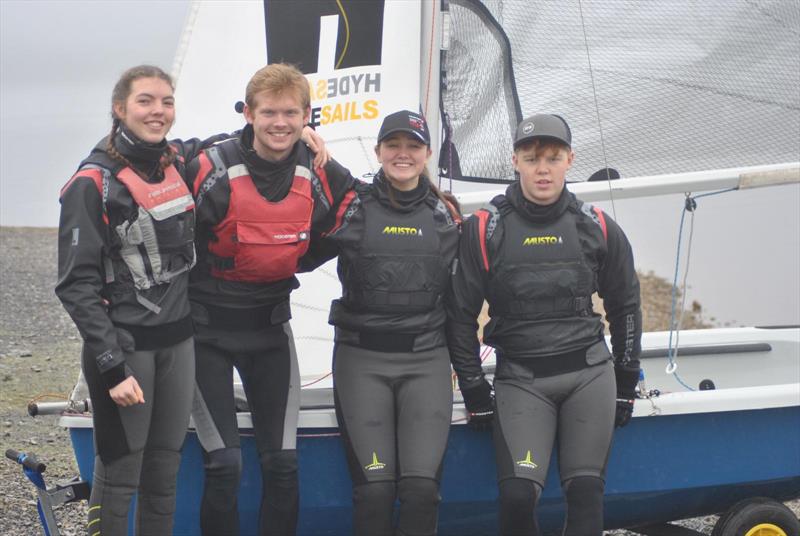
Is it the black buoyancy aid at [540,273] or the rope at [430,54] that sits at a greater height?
the rope at [430,54]

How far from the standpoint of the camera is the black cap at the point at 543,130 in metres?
3.29

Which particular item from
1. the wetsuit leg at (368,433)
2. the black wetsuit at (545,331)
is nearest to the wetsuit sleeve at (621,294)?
the black wetsuit at (545,331)

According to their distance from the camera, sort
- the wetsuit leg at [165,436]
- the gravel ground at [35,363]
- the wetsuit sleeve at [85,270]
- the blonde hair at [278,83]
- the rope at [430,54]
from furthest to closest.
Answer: the gravel ground at [35,363]
the rope at [430,54]
the blonde hair at [278,83]
the wetsuit leg at [165,436]
the wetsuit sleeve at [85,270]

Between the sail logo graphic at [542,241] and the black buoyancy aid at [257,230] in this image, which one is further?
the sail logo graphic at [542,241]

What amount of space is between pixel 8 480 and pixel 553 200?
2909 mm

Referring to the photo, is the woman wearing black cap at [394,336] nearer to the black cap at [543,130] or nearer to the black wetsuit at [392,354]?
the black wetsuit at [392,354]

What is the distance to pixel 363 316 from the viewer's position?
331cm

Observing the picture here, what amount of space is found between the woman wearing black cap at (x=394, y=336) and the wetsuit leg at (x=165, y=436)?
483 mm

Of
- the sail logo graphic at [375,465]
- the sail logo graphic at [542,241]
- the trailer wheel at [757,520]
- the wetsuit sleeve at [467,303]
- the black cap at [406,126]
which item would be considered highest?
the black cap at [406,126]

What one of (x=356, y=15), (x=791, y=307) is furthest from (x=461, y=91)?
(x=791, y=307)

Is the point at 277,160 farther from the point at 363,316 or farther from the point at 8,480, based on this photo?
the point at 8,480

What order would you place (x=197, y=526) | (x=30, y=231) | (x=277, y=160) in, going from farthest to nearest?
(x=30, y=231) < (x=197, y=526) < (x=277, y=160)

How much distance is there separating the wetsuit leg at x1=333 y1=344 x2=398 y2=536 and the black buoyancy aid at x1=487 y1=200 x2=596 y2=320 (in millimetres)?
423

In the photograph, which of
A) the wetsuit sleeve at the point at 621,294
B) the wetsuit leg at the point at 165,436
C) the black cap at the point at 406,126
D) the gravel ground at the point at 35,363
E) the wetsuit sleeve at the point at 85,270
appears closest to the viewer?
the wetsuit sleeve at the point at 85,270
